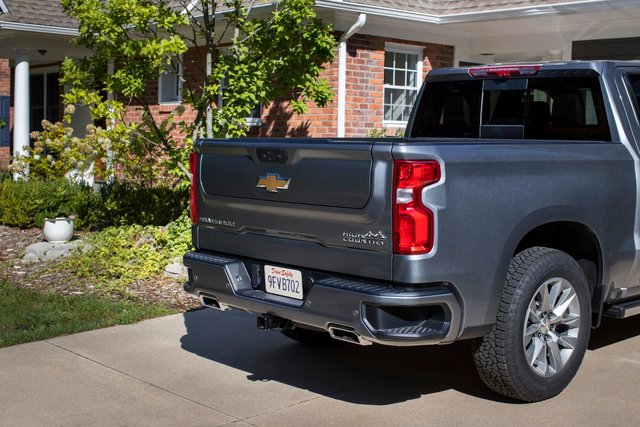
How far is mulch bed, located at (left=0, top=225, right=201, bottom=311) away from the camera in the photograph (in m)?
8.66

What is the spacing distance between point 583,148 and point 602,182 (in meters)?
0.27

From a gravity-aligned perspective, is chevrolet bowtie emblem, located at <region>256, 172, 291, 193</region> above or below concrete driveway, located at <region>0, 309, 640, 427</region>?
above

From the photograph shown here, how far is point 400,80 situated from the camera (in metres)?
14.1

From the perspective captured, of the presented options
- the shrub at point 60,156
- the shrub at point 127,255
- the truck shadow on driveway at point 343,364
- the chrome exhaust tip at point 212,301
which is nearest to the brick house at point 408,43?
the shrub at point 60,156

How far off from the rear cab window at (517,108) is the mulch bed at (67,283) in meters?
2.94

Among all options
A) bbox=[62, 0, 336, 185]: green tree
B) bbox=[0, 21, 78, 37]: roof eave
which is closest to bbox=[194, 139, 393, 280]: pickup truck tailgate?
bbox=[62, 0, 336, 185]: green tree

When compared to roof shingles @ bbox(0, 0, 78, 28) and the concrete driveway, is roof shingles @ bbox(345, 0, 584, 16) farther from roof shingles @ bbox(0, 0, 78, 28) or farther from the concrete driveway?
the concrete driveway

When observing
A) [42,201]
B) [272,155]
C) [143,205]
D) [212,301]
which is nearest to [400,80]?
[143,205]

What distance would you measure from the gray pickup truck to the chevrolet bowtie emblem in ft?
0.03

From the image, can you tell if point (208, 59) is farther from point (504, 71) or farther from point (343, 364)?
point (343, 364)

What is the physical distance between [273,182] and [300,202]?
271 millimetres

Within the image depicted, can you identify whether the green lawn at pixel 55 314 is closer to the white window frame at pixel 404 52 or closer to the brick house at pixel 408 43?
the brick house at pixel 408 43

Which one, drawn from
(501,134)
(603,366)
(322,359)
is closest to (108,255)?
(322,359)

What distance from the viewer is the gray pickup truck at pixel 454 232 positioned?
4.83 m
